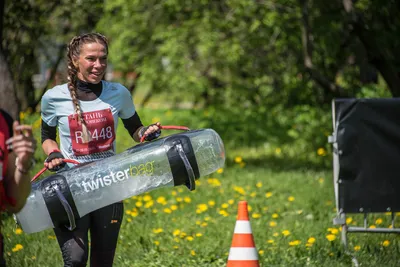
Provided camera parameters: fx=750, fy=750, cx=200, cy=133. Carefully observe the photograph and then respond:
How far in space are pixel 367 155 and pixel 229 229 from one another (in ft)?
5.53

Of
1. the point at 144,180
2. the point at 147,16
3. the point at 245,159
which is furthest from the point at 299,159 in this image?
the point at 144,180

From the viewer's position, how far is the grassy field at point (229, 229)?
19.9 ft

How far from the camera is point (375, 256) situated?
6031 millimetres

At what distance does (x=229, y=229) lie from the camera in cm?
714

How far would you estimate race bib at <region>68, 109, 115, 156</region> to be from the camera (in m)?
4.30

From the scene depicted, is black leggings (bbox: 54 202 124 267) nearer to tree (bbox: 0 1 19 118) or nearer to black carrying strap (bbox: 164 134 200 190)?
black carrying strap (bbox: 164 134 200 190)

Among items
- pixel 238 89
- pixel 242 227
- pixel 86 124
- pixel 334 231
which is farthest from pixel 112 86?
pixel 238 89

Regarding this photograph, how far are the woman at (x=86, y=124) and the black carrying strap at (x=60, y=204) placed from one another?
0.06 metres

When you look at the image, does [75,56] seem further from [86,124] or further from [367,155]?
[367,155]

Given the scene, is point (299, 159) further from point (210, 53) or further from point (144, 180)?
point (144, 180)

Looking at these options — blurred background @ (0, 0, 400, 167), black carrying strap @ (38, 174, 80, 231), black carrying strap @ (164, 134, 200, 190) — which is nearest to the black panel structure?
black carrying strap @ (164, 134, 200, 190)

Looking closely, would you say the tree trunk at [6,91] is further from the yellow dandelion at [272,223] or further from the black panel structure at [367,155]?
the black panel structure at [367,155]

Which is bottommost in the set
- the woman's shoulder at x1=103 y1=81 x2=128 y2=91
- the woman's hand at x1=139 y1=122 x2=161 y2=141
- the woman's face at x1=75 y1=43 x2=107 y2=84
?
the woman's hand at x1=139 y1=122 x2=161 y2=141

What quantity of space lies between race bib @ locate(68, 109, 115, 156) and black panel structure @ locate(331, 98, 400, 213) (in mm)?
2368
